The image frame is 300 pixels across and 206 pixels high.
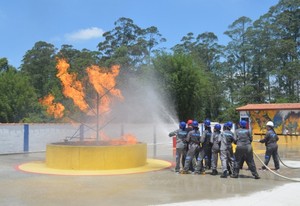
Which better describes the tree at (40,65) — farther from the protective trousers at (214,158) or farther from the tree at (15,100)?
the protective trousers at (214,158)

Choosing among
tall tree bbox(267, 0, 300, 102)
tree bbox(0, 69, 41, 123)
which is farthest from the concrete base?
tall tree bbox(267, 0, 300, 102)

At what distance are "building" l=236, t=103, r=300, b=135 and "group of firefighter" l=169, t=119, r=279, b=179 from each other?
21.6 m

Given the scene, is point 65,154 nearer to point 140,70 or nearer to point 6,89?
point 140,70

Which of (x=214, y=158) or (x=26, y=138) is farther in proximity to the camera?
(x=26, y=138)

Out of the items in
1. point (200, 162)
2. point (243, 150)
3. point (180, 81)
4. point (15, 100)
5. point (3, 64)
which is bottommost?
point (200, 162)

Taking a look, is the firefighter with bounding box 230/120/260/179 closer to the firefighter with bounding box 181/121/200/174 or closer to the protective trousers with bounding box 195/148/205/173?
the protective trousers with bounding box 195/148/205/173

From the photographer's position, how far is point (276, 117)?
1379 inches

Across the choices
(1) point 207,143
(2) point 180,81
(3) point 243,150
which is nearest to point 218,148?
(1) point 207,143

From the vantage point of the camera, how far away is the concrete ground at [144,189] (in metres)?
8.26

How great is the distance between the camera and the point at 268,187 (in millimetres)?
10109

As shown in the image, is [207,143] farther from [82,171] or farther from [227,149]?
[82,171]

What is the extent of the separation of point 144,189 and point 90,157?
12.2 ft

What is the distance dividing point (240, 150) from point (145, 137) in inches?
705

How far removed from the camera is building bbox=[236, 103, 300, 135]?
3347 centimetres
